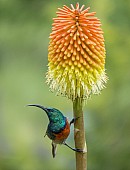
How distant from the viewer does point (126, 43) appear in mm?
3865

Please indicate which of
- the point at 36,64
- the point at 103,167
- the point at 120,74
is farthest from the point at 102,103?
the point at 36,64

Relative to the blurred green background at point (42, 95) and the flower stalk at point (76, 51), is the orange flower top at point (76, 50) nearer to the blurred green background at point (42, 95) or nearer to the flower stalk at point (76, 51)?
the flower stalk at point (76, 51)

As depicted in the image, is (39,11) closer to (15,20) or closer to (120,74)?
(15,20)

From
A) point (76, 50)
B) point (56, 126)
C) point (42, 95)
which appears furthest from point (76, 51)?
point (42, 95)

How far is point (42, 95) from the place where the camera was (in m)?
5.41

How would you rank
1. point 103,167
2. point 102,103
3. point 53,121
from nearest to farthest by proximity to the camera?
point 53,121, point 103,167, point 102,103

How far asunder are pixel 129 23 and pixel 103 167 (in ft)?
3.07

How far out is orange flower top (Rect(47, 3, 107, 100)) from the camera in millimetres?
2152

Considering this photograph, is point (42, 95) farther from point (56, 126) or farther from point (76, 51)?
point (56, 126)

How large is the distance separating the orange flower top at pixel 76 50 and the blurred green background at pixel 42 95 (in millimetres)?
1061

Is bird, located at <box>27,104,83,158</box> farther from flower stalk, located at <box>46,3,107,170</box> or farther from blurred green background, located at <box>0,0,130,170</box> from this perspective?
blurred green background, located at <box>0,0,130,170</box>

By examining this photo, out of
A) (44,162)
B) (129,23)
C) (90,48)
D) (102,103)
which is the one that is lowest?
(44,162)

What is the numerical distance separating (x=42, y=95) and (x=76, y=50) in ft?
10.7

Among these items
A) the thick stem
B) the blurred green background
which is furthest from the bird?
the blurred green background
